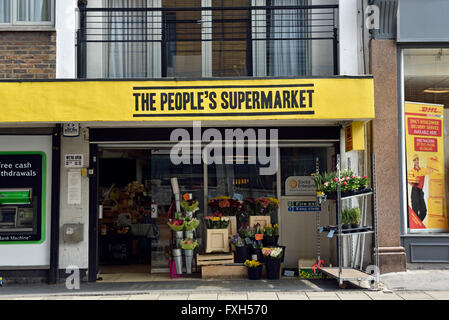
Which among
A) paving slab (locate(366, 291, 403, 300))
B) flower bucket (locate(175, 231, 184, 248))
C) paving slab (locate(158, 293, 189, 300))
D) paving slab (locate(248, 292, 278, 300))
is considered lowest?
paving slab (locate(158, 293, 189, 300))

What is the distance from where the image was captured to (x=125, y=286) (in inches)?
350

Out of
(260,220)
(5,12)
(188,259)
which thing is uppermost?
(5,12)

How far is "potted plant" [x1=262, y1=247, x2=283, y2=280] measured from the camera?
922 centimetres

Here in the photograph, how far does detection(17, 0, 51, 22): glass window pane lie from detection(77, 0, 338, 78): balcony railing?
766 millimetres

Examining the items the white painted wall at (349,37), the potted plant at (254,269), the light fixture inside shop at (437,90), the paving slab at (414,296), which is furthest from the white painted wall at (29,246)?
the light fixture inside shop at (437,90)

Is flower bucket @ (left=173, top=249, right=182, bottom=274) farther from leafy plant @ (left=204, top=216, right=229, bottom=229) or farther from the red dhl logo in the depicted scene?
the red dhl logo

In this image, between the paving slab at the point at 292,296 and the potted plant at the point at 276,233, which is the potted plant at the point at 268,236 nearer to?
the potted plant at the point at 276,233

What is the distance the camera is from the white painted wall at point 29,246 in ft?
30.1

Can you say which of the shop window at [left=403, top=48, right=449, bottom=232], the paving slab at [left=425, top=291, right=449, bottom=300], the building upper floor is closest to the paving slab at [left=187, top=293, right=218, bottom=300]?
the paving slab at [left=425, top=291, right=449, bottom=300]

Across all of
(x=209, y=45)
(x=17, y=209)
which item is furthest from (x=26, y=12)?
(x=17, y=209)

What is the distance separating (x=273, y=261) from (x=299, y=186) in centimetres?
177

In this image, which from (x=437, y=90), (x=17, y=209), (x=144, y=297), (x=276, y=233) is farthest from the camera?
(x=437, y=90)

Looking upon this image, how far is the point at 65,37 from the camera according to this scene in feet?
30.7

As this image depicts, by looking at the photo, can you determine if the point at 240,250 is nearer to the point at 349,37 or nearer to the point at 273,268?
the point at 273,268
